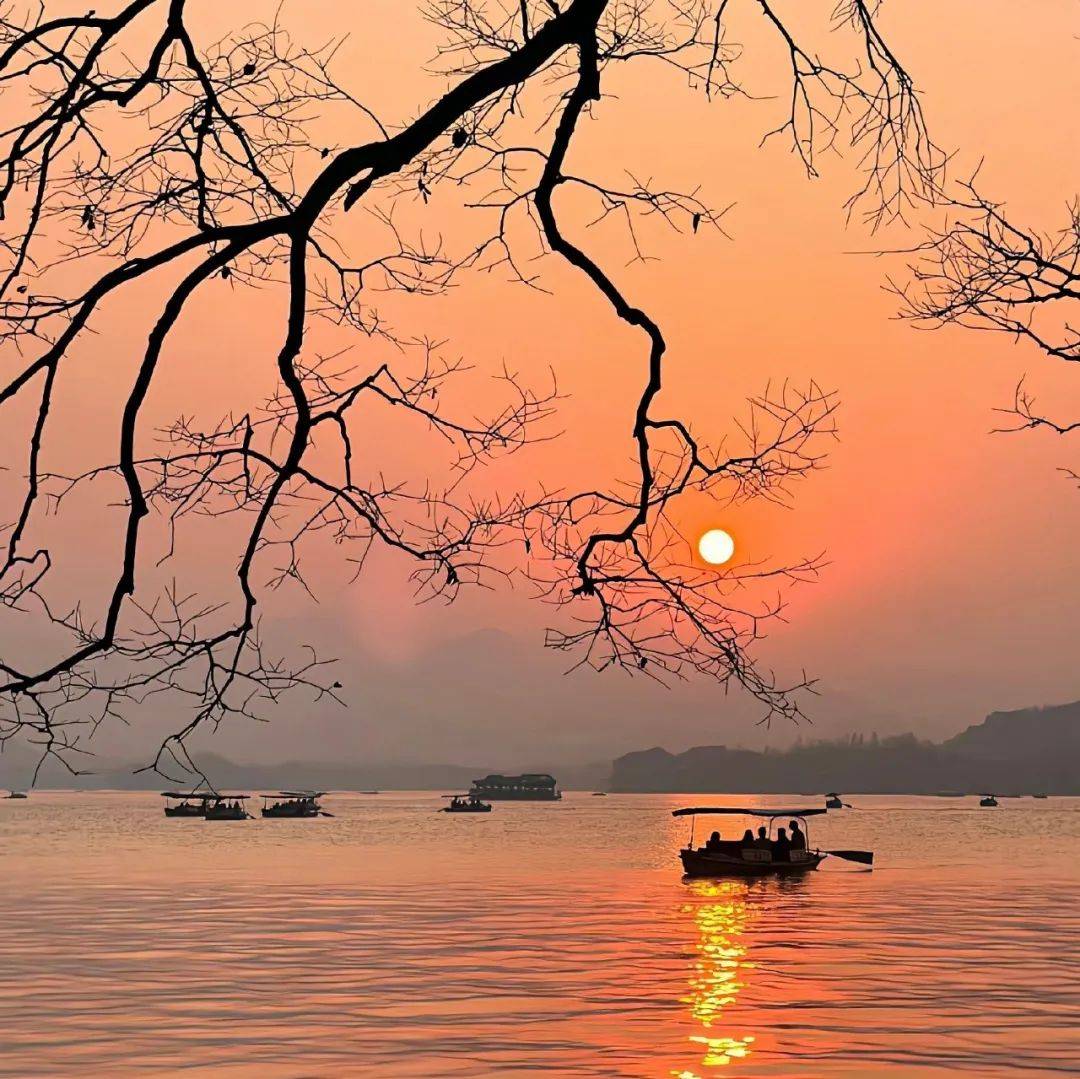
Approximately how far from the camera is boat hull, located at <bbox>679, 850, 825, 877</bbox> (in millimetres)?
77562

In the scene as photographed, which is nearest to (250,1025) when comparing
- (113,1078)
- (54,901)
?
(113,1078)

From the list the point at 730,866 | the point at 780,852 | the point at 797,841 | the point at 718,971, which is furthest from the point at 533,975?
the point at 797,841

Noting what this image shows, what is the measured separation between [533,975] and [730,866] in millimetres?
41721

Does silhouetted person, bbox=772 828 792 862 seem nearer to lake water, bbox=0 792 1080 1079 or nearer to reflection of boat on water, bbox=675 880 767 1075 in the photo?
lake water, bbox=0 792 1080 1079

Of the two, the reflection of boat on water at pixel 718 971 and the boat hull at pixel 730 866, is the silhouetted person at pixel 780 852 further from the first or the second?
the reflection of boat on water at pixel 718 971

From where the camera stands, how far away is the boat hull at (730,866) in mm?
77562

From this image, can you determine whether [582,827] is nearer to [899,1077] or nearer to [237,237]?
[899,1077]

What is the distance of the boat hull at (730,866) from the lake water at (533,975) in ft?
3.12

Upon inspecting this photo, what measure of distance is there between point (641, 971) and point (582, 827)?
147 m

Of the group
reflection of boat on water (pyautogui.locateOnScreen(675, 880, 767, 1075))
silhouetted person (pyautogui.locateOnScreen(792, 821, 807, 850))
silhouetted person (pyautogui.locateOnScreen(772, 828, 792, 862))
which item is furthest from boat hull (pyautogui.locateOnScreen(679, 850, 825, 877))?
reflection of boat on water (pyautogui.locateOnScreen(675, 880, 767, 1075))

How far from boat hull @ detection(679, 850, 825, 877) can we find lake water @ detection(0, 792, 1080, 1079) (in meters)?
0.95

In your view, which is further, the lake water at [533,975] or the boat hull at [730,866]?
the boat hull at [730,866]

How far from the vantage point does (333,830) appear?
166 m

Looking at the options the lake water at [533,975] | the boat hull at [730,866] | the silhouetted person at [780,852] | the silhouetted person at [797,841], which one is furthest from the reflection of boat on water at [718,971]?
the silhouetted person at [797,841]
